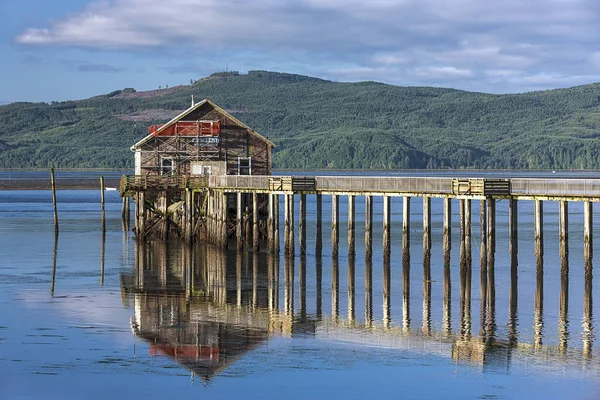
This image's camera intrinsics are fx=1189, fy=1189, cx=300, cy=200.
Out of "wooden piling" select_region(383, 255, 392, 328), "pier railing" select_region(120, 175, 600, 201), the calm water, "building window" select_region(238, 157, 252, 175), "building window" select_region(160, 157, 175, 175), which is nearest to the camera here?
the calm water

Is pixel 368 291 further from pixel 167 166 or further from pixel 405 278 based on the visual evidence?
pixel 167 166

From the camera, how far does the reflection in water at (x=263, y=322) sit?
3572cm

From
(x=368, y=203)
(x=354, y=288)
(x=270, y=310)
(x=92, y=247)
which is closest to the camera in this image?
(x=270, y=310)

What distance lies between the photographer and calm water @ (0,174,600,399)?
3209 centimetres

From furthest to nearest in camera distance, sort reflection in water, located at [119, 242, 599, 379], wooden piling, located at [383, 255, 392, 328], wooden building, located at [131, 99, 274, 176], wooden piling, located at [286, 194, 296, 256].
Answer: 1. wooden building, located at [131, 99, 274, 176]
2. wooden piling, located at [286, 194, 296, 256]
3. wooden piling, located at [383, 255, 392, 328]
4. reflection in water, located at [119, 242, 599, 379]

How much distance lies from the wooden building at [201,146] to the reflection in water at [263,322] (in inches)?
828

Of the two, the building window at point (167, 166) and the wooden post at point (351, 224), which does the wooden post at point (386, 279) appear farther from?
the building window at point (167, 166)

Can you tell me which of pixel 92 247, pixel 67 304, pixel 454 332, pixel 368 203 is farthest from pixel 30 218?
pixel 454 332

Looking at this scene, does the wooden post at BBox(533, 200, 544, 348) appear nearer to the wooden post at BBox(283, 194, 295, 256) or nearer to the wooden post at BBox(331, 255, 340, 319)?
the wooden post at BBox(331, 255, 340, 319)

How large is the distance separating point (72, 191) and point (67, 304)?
492ft

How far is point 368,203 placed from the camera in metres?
57.8

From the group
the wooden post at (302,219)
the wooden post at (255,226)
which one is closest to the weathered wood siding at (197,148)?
the wooden post at (255,226)

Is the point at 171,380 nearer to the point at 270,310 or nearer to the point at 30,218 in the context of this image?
the point at 270,310

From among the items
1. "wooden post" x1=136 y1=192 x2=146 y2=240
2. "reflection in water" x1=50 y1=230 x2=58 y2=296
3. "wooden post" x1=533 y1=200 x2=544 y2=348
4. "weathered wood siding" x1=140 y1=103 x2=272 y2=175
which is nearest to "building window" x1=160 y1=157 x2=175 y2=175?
"weathered wood siding" x1=140 y1=103 x2=272 y2=175
